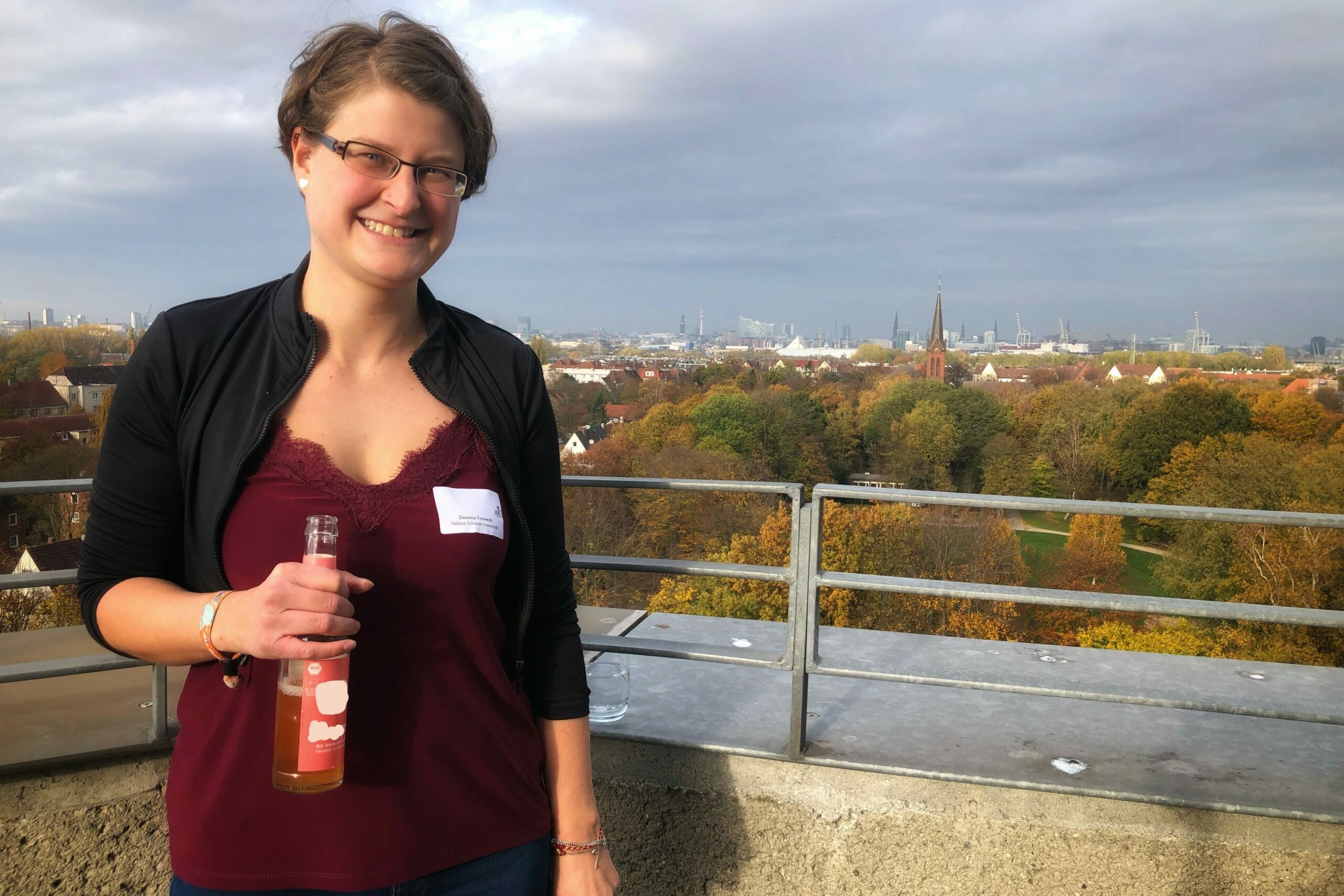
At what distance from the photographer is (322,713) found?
103cm

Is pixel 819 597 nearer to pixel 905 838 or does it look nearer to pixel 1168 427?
pixel 905 838

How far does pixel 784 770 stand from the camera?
7.66 ft

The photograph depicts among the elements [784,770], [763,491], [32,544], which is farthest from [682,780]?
[32,544]

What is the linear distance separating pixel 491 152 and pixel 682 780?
5.53ft

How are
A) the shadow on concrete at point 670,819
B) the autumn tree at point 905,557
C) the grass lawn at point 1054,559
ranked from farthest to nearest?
the grass lawn at point 1054,559 < the autumn tree at point 905,557 < the shadow on concrete at point 670,819

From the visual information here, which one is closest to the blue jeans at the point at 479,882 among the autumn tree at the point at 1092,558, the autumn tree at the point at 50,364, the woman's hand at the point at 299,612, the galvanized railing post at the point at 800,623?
the woman's hand at the point at 299,612

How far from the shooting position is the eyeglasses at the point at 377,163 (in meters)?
1.16

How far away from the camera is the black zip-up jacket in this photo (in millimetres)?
1136

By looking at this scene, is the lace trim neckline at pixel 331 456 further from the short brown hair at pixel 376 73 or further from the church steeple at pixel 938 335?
the church steeple at pixel 938 335

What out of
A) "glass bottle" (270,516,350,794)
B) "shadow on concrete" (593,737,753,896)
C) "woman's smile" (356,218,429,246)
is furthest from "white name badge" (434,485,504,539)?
A: "shadow on concrete" (593,737,753,896)

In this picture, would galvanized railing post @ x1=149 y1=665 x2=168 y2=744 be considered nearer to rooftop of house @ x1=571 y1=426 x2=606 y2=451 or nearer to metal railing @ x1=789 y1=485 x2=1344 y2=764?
metal railing @ x1=789 y1=485 x2=1344 y2=764

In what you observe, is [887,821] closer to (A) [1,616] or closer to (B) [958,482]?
(A) [1,616]

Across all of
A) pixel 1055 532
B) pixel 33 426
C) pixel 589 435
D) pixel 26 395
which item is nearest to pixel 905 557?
pixel 1055 532

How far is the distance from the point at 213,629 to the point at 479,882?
47 cm
